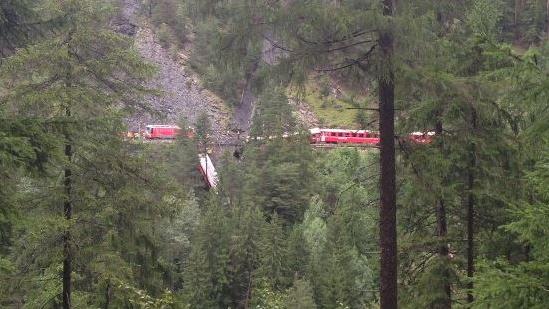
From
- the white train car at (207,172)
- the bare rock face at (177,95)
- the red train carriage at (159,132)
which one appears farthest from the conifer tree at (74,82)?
the bare rock face at (177,95)

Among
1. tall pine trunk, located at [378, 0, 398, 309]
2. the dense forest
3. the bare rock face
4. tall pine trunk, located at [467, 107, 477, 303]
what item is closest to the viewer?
the dense forest

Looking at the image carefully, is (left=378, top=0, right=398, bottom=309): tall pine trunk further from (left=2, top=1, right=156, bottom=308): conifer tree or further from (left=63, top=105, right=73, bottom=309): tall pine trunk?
(left=63, top=105, right=73, bottom=309): tall pine trunk

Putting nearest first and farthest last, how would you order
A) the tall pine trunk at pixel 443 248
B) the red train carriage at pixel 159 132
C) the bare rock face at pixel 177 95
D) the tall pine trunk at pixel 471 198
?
the tall pine trunk at pixel 471 198 < the tall pine trunk at pixel 443 248 < the red train carriage at pixel 159 132 < the bare rock face at pixel 177 95

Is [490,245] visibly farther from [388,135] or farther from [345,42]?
[345,42]

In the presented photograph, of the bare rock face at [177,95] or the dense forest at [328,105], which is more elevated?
the bare rock face at [177,95]

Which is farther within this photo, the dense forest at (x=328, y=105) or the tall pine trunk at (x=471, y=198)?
the tall pine trunk at (x=471, y=198)

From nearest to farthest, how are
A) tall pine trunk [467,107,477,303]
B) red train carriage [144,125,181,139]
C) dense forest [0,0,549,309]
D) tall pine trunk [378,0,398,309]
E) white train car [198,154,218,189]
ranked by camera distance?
dense forest [0,0,549,309], tall pine trunk [378,0,398,309], tall pine trunk [467,107,477,303], white train car [198,154,218,189], red train carriage [144,125,181,139]

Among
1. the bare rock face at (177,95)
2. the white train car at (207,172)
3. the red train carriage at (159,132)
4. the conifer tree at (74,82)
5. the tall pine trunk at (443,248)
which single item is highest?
the bare rock face at (177,95)

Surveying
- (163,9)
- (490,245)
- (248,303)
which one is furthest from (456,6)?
(163,9)

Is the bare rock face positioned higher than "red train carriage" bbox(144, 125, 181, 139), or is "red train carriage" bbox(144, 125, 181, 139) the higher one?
the bare rock face

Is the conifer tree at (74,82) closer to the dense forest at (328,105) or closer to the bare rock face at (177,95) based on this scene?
the dense forest at (328,105)

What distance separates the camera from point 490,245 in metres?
8.84

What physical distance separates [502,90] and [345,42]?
332 cm

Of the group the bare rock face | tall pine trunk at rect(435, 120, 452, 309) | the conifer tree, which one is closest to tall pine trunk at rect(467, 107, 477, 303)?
tall pine trunk at rect(435, 120, 452, 309)
